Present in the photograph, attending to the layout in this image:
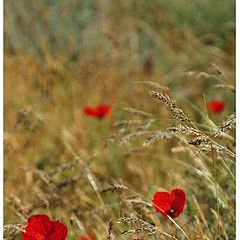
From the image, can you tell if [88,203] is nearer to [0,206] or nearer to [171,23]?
[0,206]

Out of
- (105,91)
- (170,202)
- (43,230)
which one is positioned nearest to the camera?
(43,230)

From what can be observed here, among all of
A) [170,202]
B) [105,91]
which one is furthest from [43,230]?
[105,91]

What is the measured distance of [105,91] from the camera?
3.45 meters

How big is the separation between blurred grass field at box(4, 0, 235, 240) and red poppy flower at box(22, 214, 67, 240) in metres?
0.50

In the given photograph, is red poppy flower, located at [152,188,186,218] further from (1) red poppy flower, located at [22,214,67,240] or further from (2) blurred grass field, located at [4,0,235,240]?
(2) blurred grass field, located at [4,0,235,240]

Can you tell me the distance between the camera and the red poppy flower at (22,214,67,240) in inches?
56.9

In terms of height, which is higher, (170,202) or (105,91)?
(170,202)

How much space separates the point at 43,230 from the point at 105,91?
6.60 ft

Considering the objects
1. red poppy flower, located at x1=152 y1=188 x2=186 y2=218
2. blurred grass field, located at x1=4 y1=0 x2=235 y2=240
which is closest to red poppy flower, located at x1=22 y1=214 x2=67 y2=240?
red poppy flower, located at x1=152 y1=188 x2=186 y2=218

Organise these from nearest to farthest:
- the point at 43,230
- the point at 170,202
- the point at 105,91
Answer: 1. the point at 43,230
2. the point at 170,202
3. the point at 105,91

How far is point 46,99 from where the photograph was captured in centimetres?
323

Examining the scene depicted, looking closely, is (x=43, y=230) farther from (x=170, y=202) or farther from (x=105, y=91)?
(x=105, y=91)

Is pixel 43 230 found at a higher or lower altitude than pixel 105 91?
higher

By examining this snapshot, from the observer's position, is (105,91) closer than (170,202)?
No
